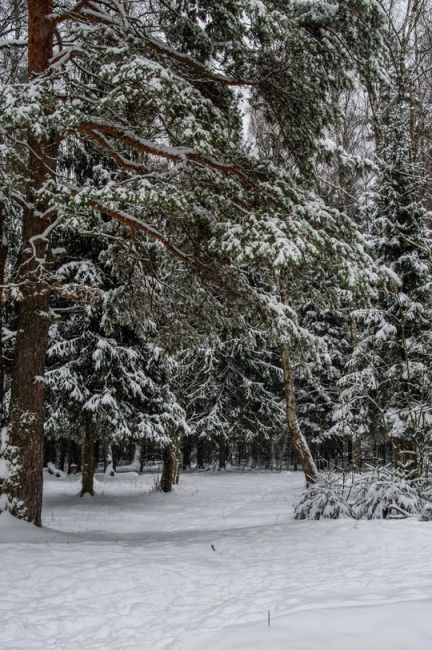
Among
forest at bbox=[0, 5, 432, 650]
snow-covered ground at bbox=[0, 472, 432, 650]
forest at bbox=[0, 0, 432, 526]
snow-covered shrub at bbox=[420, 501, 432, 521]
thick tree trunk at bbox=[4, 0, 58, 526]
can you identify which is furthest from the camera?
snow-covered shrub at bbox=[420, 501, 432, 521]

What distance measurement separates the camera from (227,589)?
4465mm

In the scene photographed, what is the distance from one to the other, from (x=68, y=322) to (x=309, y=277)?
25.1 feet

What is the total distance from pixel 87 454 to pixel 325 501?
7962mm

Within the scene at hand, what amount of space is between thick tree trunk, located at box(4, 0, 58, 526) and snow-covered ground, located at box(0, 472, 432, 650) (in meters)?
0.42

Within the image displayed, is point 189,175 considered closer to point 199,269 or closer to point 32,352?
point 199,269

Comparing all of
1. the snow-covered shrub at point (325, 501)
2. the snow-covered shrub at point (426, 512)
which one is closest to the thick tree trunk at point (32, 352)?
the snow-covered shrub at point (325, 501)

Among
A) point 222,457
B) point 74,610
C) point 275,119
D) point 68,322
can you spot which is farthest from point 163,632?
point 222,457

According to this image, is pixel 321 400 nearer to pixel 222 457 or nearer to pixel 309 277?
pixel 222 457

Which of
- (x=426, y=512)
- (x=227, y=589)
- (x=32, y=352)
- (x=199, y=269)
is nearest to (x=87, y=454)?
(x=32, y=352)

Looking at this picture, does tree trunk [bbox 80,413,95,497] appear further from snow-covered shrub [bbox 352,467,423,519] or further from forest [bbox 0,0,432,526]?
snow-covered shrub [bbox 352,467,423,519]

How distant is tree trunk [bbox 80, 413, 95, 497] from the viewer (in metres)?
13.5

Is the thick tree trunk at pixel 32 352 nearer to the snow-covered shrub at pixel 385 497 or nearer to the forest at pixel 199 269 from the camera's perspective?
the forest at pixel 199 269

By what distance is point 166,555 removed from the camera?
18.6 ft

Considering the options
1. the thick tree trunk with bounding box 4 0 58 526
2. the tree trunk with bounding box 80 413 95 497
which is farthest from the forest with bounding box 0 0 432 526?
the tree trunk with bounding box 80 413 95 497
